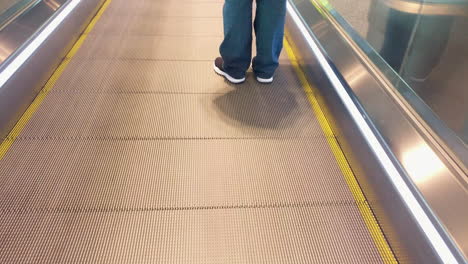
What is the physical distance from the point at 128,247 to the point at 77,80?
66.2 inches

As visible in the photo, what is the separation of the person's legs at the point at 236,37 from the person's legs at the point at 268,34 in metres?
0.09

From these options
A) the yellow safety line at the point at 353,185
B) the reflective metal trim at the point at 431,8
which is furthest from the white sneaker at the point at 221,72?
the reflective metal trim at the point at 431,8

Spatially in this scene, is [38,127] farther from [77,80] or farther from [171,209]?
[171,209]

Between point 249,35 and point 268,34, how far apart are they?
145 mm

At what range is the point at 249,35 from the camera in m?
2.48

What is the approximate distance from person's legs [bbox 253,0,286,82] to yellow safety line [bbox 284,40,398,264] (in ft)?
1.24

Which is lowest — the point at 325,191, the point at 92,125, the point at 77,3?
the point at 325,191

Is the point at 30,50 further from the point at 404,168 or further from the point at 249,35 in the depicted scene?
the point at 404,168

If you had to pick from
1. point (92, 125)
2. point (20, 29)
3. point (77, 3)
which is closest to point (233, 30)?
point (92, 125)

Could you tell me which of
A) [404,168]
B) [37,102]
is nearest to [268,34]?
[404,168]

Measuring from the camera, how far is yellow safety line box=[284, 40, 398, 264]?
60.1 inches

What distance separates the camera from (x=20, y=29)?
2426 millimetres

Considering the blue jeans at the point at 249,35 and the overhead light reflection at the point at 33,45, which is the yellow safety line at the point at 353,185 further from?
the overhead light reflection at the point at 33,45

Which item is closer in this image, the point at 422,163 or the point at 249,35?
the point at 422,163
